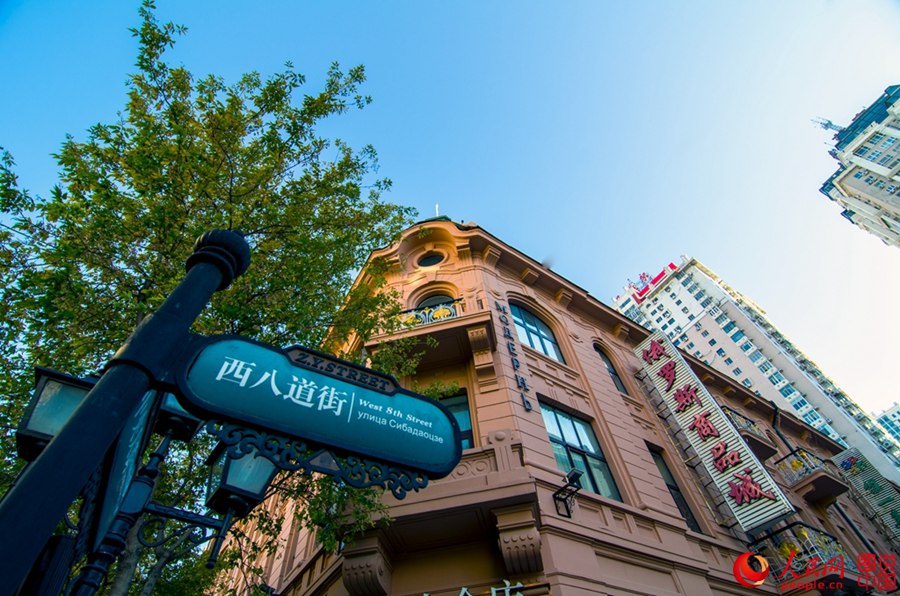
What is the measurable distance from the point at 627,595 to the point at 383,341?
20.3 feet

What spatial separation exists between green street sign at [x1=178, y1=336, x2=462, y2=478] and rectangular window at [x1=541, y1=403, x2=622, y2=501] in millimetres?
7283

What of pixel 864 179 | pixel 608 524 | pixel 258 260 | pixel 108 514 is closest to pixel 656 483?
pixel 608 524

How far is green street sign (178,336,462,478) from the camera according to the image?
2.04 m

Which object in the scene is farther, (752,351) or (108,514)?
(752,351)

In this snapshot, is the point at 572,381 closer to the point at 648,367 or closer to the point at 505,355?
the point at 505,355

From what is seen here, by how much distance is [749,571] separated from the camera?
996 centimetres

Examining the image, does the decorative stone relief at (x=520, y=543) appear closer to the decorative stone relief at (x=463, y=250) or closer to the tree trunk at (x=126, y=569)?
the tree trunk at (x=126, y=569)

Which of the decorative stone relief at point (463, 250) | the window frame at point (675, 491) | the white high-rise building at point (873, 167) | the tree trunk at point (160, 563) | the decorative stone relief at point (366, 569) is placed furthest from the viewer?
the white high-rise building at point (873, 167)

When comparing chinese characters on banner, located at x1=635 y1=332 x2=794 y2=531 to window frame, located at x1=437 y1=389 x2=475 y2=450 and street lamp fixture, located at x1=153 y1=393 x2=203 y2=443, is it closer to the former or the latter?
window frame, located at x1=437 y1=389 x2=475 y2=450

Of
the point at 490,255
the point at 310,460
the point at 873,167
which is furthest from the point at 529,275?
the point at 873,167

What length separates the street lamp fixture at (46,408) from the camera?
1979 mm

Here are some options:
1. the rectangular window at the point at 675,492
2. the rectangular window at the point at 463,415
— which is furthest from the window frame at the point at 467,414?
the rectangular window at the point at 675,492

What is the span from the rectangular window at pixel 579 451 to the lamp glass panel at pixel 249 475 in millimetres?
7067

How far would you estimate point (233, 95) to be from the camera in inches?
322
